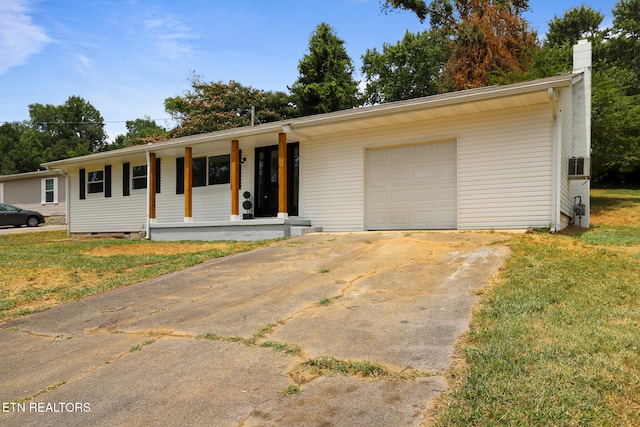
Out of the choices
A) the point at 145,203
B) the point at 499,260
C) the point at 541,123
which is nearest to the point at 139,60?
the point at 145,203

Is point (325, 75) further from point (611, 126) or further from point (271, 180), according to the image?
point (611, 126)

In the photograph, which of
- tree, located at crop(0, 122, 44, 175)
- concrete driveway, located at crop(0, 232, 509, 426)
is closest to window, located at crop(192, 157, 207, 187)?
concrete driveway, located at crop(0, 232, 509, 426)

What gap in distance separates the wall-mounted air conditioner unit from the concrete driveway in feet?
15.6

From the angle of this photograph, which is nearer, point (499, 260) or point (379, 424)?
point (379, 424)

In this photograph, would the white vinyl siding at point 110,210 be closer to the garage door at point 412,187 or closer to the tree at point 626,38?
the garage door at point 412,187

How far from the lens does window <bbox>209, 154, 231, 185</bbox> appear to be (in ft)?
44.9

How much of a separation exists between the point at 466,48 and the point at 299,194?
46.6 feet

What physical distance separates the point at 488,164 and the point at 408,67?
20.1 metres

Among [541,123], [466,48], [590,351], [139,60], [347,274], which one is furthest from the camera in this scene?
[466,48]

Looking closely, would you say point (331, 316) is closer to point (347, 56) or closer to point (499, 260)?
point (499, 260)

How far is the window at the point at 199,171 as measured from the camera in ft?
46.4

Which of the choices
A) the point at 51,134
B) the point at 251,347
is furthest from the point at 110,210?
the point at 51,134

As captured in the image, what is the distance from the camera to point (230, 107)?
29.4 m

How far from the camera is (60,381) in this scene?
11.2 feet
